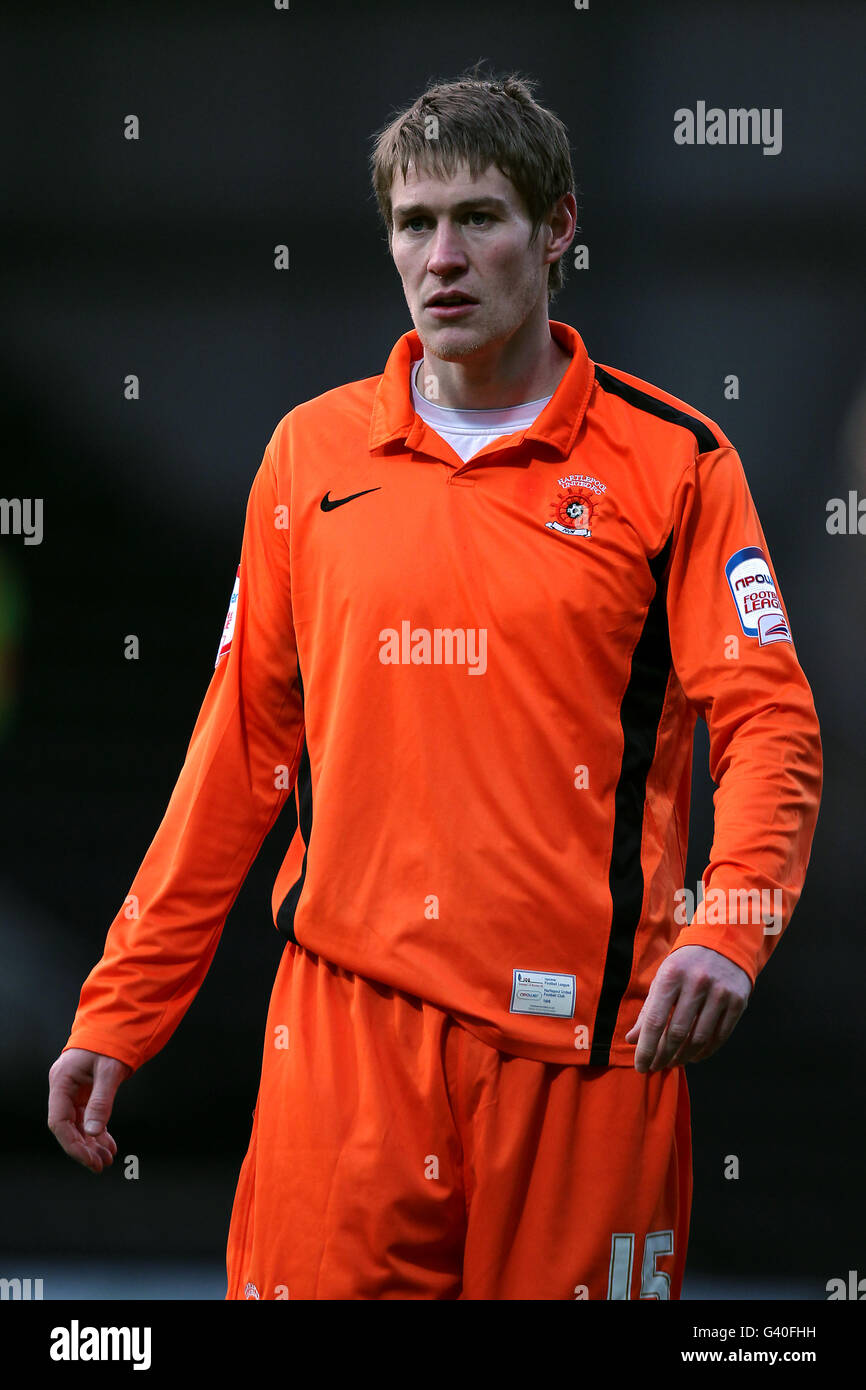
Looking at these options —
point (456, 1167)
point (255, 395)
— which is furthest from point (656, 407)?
point (255, 395)

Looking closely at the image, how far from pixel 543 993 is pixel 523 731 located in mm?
324

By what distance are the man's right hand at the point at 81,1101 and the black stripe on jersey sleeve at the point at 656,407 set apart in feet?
3.66

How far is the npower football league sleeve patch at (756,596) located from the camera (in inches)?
74.0

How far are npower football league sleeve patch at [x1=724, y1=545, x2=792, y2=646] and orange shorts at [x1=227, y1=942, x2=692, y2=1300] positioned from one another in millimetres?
571

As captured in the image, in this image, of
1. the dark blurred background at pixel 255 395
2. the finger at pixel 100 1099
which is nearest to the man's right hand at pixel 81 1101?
the finger at pixel 100 1099

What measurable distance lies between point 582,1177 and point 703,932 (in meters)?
0.37

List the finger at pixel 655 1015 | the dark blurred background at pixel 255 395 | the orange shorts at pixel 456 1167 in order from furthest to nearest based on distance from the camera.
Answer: the dark blurred background at pixel 255 395 < the orange shorts at pixel 456 1167 < the finger at pixel 655 1015

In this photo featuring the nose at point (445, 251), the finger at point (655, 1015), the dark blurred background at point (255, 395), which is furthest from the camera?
the dark blurred background at point (255, 395)

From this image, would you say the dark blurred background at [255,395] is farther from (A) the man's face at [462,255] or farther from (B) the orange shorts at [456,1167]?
(B) the orange shorts at [456,1167]

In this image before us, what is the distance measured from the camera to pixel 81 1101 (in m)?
1.99

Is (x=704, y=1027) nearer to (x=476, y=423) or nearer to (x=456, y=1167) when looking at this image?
(x=456, y=1167)

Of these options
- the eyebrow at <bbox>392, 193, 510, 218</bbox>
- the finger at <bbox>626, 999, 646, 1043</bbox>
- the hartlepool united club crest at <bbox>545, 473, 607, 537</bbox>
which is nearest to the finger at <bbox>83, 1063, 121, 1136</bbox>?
the finger at <bbox>626, 999, 646, 1043</bbox>
